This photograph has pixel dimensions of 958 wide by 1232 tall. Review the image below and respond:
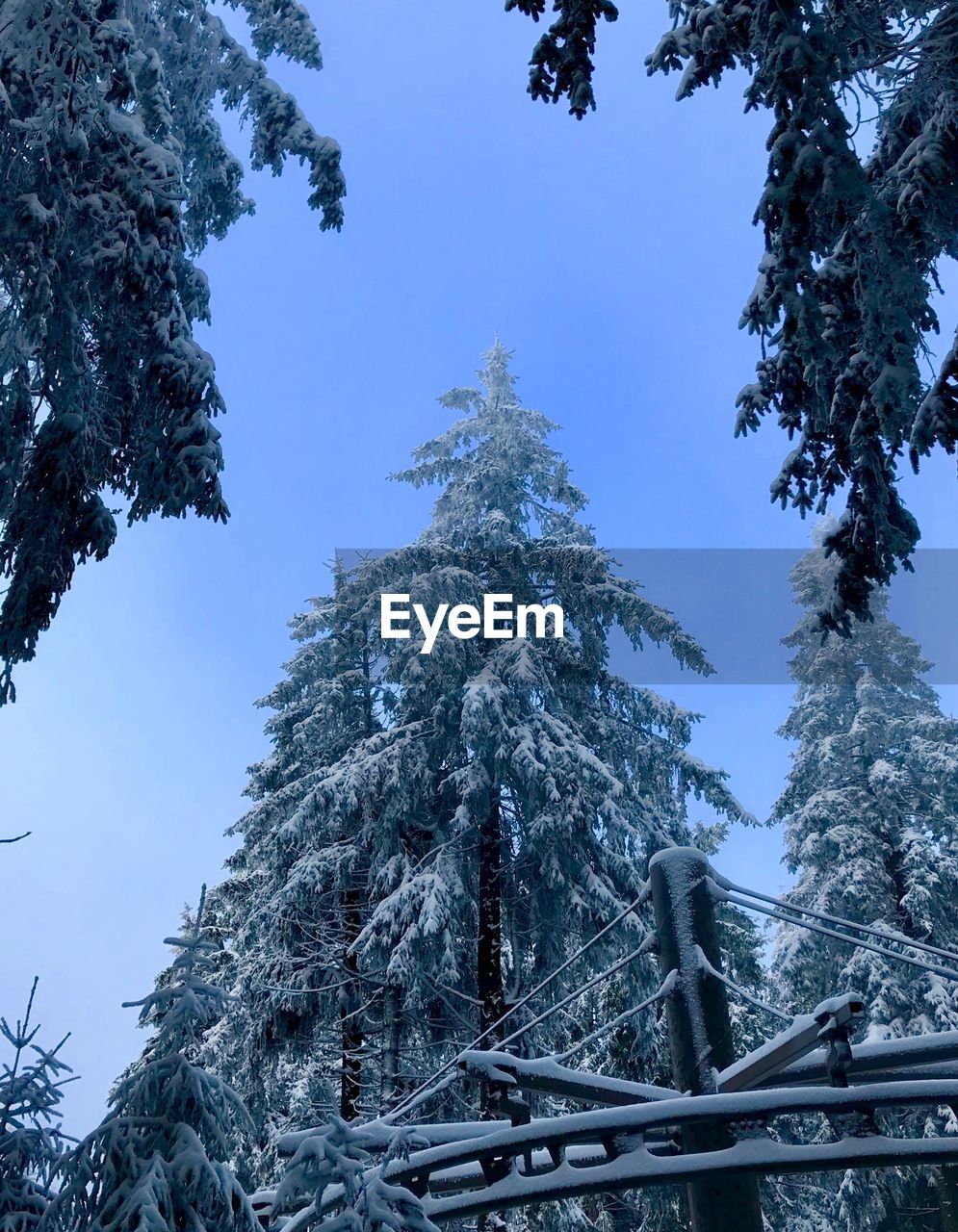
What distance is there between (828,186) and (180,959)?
4.30m

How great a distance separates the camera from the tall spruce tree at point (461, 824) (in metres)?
13.1

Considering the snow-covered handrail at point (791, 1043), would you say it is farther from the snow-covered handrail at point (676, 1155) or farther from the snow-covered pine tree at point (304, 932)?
the snow-covered pine tree at point (304, 932)

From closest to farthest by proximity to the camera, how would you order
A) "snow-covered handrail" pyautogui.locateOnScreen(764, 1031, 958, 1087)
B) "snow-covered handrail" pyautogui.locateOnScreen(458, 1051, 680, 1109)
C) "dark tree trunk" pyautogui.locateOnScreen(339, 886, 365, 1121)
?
"snow-covered handrail" pyautogui.locateOnScreen(764, 1031, 958, 1087)
"snow-covered handrail" pyautogui.locateOnScreen(458, 1051, 680, 1109)
"dark tree trunk" pyautogui.locateOnScreen(339, 886, 365, 1121)

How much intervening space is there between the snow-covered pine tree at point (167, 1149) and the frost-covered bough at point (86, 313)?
552 centimetres

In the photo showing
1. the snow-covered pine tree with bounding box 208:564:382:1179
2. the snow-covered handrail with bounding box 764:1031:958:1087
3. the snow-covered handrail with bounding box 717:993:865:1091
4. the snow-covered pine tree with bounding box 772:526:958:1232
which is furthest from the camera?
the snow-covered pine tree with bounding box 772:526:958:1232

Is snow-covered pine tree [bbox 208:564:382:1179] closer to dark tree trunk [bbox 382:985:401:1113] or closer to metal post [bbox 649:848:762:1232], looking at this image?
dark tree trunk [bbox 382:985:401:1113]

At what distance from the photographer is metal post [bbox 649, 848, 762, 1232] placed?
4.59m

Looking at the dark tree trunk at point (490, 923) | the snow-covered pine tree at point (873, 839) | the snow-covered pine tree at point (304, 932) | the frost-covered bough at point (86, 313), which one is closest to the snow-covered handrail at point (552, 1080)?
the frost-covered bough at point (86, 313)

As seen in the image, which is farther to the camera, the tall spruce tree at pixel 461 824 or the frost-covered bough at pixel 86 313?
the tall spruce tree at pixel 461 824

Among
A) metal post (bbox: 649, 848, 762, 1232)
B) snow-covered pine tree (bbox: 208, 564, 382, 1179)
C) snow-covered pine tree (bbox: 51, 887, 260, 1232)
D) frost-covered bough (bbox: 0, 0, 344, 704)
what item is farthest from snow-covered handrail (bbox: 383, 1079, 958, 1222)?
snow-covered pine tree (bbox: 208, 564, 382, 1179)

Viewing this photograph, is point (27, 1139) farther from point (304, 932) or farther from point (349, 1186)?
point (304, 932)

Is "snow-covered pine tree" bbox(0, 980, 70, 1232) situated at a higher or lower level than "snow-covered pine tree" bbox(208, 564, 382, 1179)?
→ lower

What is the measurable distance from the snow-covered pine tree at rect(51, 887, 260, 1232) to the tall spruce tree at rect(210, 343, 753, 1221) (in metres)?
9.64

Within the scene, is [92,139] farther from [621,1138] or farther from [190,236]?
[621,1138]
